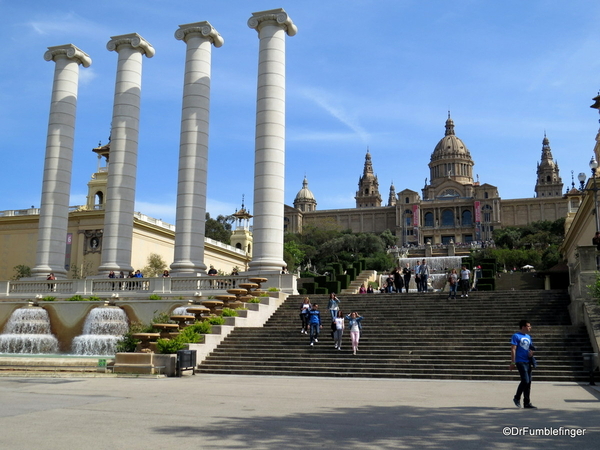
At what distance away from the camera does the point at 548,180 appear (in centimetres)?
19475

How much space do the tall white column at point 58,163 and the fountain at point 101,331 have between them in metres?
9.47

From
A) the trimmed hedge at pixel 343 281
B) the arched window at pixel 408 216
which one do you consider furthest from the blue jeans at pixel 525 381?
the arched window at pixel 408 216

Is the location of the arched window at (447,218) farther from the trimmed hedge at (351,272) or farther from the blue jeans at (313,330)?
the blue jeans at (313,330)

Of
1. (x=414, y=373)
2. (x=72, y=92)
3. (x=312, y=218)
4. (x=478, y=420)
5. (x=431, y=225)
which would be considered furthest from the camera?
(x=312, y=218)

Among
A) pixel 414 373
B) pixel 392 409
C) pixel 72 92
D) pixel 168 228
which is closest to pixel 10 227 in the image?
pixel 168 228

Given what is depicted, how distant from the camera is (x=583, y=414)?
38.5 feet

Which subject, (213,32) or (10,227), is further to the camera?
(10,227)

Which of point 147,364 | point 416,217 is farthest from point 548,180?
point 147,364

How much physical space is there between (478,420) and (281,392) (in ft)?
19.3

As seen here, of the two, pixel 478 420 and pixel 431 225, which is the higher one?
pixel 431 225

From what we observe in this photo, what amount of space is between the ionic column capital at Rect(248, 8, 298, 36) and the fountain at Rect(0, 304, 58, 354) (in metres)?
20.2

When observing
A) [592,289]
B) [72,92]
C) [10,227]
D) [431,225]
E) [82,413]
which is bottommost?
[82,413]

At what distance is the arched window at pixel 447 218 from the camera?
176 metres

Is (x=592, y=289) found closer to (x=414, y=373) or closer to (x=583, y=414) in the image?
(x=414, y=373)
